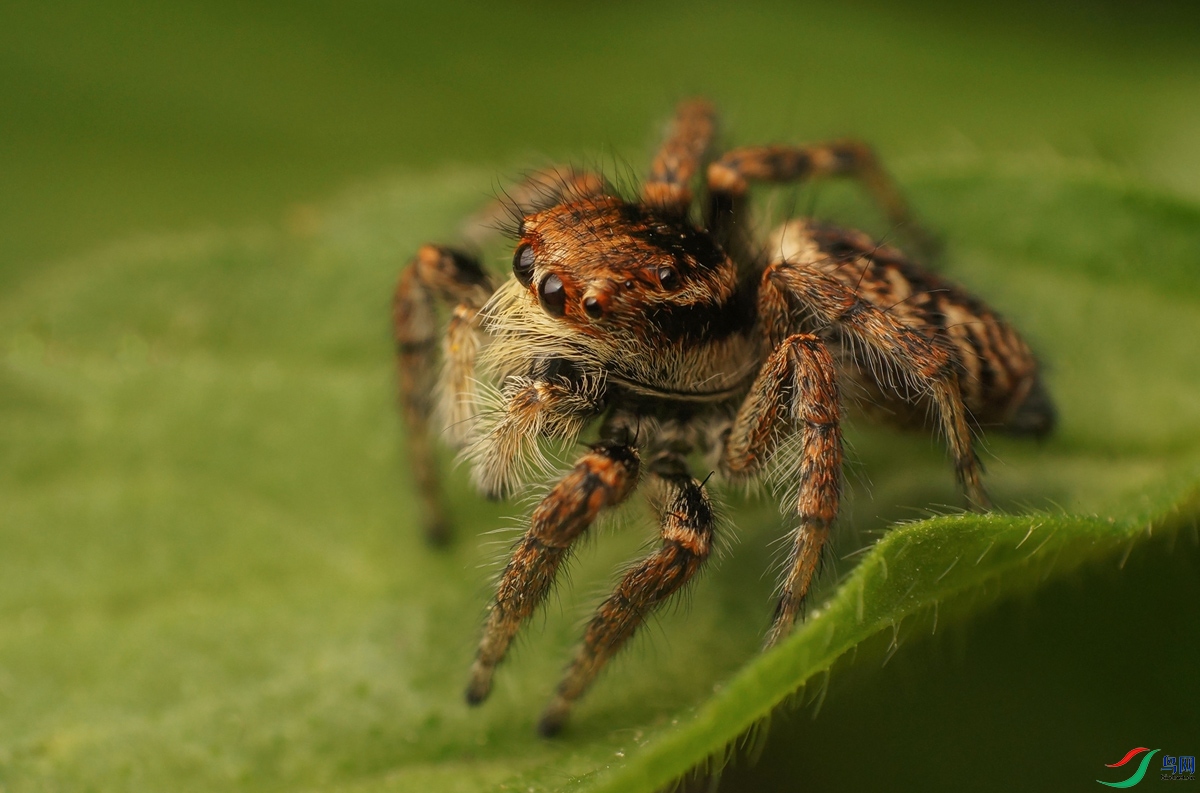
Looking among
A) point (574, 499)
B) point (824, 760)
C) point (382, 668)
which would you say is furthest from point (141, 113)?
point (824, 760)

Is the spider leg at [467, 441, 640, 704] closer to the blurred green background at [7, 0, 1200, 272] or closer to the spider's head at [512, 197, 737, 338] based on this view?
the spider's head at [512, 197, 737, 338]

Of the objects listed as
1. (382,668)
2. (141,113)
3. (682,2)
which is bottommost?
(382,668)

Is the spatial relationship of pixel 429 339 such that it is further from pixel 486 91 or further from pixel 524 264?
pixel 486 91

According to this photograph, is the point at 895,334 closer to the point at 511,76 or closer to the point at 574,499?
the point at 574,499

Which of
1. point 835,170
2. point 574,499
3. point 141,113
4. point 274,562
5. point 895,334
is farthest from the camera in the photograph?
point 141,113

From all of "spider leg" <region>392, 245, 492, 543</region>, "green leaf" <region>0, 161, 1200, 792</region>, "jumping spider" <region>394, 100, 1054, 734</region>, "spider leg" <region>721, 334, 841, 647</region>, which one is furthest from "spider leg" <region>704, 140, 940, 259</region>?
"spider leg" <region>392, 245, 492, 543</region>

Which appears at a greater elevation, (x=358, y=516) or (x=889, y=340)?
(x=889, y=340)

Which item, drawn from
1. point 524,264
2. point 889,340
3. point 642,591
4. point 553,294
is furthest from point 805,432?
point 524,264
